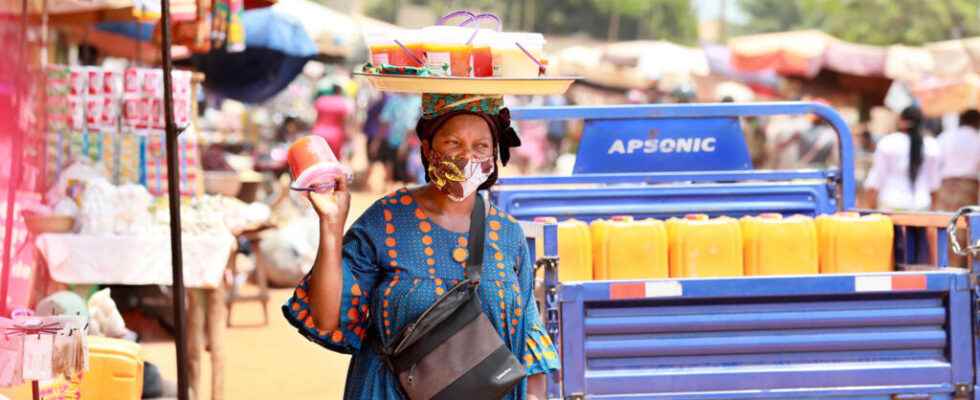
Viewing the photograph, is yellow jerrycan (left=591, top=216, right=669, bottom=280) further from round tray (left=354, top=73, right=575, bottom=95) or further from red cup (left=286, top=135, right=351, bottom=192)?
red cup (left=286, top=135, right=351, bottom=192)

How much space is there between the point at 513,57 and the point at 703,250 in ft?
7.11

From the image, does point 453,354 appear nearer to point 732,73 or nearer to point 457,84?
point 457,84

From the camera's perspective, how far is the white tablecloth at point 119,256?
311 inches

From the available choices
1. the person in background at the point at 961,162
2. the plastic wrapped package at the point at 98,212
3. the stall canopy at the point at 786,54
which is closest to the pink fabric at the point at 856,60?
the stall canopy at the point at 786,54

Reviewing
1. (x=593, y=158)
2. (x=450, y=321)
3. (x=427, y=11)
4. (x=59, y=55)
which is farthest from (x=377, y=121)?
(x=427, y=11)

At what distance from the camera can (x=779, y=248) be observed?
5.99 m

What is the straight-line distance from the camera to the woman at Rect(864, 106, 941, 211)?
14.4 meters

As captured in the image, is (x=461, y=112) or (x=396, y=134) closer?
(x=461, y=112)

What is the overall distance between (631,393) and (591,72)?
4139 cm

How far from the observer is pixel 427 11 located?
98.0 m

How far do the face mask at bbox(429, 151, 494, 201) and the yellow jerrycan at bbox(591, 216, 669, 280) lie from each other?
6.67 feet

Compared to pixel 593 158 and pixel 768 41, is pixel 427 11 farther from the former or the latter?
pixel 593 158

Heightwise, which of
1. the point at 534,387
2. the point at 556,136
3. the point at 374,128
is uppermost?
the point at 556,136

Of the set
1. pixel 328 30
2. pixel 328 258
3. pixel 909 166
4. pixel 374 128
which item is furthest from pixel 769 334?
pixel 374 128
